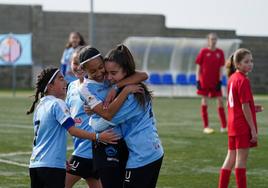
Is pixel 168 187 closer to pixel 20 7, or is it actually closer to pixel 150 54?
pixel 150 54

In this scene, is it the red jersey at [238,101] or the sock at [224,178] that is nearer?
the red jersey at [238,101]

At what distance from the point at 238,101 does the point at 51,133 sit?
2.45 meters

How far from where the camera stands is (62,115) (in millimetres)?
6766

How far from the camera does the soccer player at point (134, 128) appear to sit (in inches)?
247

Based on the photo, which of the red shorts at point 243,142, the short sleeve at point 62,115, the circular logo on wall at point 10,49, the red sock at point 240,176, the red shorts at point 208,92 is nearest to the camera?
the short sleeve at point 62,115

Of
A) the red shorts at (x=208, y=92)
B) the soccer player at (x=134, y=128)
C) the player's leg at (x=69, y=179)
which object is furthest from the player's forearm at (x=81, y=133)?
the red shorts at (x=208, y=92)

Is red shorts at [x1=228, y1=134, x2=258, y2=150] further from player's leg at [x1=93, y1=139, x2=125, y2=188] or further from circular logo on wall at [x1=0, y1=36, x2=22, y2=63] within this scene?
circular logo on wall at [x1=0, y1=36, x2=22, y2=63]

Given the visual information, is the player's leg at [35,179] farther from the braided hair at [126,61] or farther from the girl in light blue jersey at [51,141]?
the braided hair at [126,61]

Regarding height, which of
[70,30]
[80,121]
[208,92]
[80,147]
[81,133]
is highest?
[81,133]

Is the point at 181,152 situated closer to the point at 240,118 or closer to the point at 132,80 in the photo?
the point at 240,118

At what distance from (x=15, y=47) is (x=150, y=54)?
571 cm

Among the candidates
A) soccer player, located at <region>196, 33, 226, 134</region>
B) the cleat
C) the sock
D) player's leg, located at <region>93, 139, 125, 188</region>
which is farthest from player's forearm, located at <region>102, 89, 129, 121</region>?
soccer player, located at <region>196, 33, 226, 134</region>

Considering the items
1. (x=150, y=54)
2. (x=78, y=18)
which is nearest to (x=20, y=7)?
(x=78, y=18)

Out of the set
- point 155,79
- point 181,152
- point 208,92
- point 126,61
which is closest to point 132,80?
point 126,61
